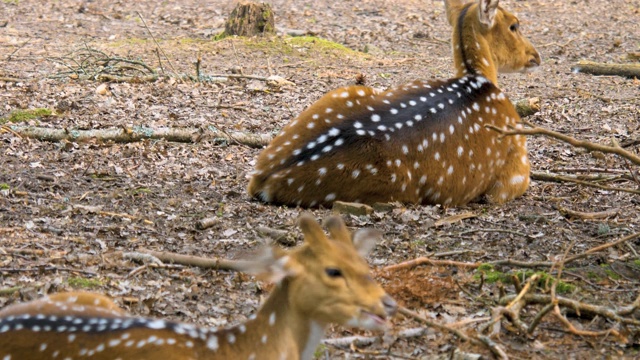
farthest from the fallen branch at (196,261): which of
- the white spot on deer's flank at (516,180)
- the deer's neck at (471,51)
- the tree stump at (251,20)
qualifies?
the tree stump at (251,20)

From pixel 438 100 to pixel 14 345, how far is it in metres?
5.08

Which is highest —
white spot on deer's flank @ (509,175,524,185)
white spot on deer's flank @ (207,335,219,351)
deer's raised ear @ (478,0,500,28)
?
deer's raised ear @ (478,0,500,28)

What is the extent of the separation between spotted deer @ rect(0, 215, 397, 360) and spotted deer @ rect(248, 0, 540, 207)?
3.17m

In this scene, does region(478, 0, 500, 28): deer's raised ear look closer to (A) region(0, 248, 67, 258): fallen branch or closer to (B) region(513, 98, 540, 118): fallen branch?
(B) region(513, 98, 540, 118): fallen branch

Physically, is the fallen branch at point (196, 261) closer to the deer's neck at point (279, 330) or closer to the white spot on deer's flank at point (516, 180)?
the deer's neck at point (279, 330)

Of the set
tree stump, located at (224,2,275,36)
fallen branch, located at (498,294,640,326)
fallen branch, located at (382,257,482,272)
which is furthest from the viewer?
tree stump, located at (224,2,275,36)

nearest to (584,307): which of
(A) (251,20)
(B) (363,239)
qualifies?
(B) (363,239)

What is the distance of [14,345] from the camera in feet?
13.6

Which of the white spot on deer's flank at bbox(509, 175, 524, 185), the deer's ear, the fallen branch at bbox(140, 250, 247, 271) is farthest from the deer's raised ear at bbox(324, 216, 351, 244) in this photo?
the white spot on deer's flank at bbox(509, 175, 524, 185)

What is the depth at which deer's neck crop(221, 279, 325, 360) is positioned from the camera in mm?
4344

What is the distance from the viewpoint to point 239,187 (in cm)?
846

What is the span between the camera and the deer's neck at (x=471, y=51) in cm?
927

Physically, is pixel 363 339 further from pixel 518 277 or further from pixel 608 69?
pixel 608 69

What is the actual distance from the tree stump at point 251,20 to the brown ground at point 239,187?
39cm
